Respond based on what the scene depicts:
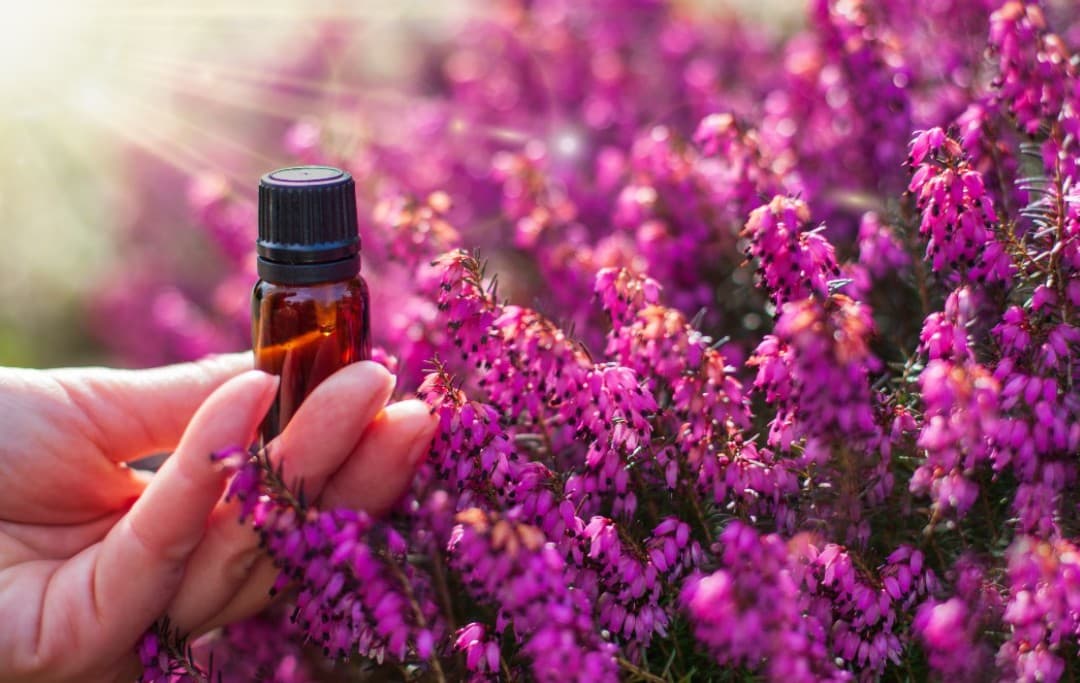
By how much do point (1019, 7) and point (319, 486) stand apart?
1194 millimetres

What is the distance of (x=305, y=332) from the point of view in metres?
1.33

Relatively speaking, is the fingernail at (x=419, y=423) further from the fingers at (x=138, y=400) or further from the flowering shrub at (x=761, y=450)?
the fingers at (x=138, y=400)

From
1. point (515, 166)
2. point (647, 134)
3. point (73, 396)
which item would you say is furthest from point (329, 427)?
point (647, 134)

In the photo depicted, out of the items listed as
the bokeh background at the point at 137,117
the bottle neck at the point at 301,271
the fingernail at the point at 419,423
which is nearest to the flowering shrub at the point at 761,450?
the fingernail at the point at 419,423

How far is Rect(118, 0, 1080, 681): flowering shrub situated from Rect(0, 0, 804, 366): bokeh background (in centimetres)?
174

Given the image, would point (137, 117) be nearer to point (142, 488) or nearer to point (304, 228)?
point (142, 488)

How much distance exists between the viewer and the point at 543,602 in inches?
41.6

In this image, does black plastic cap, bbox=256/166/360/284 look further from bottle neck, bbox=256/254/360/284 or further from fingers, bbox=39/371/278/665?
fingers, bbox=39/371/278/665

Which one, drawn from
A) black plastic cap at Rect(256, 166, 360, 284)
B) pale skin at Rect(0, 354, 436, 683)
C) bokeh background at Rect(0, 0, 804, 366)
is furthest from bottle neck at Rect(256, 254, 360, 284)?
bokeh background at Rect(0, 0, 804, 366)

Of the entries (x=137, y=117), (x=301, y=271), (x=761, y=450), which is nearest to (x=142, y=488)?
(x=301, y=271)

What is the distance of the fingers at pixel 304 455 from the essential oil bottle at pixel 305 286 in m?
0.06

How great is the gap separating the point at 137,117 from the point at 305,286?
3.24 meters

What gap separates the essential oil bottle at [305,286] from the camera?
126 cm

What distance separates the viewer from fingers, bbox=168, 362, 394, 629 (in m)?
1.29
